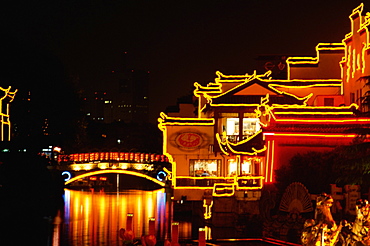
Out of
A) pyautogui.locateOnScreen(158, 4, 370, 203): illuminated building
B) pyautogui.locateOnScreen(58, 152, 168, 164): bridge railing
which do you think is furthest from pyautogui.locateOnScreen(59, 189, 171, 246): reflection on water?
pyautogui.locateOnScreen(58, 152, 168, 164): bridge railing

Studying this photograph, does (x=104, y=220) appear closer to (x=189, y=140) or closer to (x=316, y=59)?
(x=189, y=140)

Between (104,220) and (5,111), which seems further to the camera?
(5,111)

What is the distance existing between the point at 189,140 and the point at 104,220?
8048 millimetres

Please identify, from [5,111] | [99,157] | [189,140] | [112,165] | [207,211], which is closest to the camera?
[207,211]

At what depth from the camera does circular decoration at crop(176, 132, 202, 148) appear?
40.6 metres

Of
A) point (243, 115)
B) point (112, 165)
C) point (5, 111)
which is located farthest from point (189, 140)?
point (5, 111)

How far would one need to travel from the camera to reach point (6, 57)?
5028 cm

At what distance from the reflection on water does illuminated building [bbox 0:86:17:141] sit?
24.3 ft

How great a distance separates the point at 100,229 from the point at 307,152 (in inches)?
341

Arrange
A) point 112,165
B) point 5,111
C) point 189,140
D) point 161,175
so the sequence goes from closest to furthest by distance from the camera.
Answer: point 189,140
point 161,175
point 112,165
point 5,111

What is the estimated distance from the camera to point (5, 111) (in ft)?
170

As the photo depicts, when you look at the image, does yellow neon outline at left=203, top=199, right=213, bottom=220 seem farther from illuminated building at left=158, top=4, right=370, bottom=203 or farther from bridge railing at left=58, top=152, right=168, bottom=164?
bridge railing at left=58, top=152, right=168, bottom=164

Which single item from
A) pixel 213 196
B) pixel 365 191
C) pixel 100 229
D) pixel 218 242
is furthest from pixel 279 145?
pixel 218 242

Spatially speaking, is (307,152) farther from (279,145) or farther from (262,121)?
(262,121)
